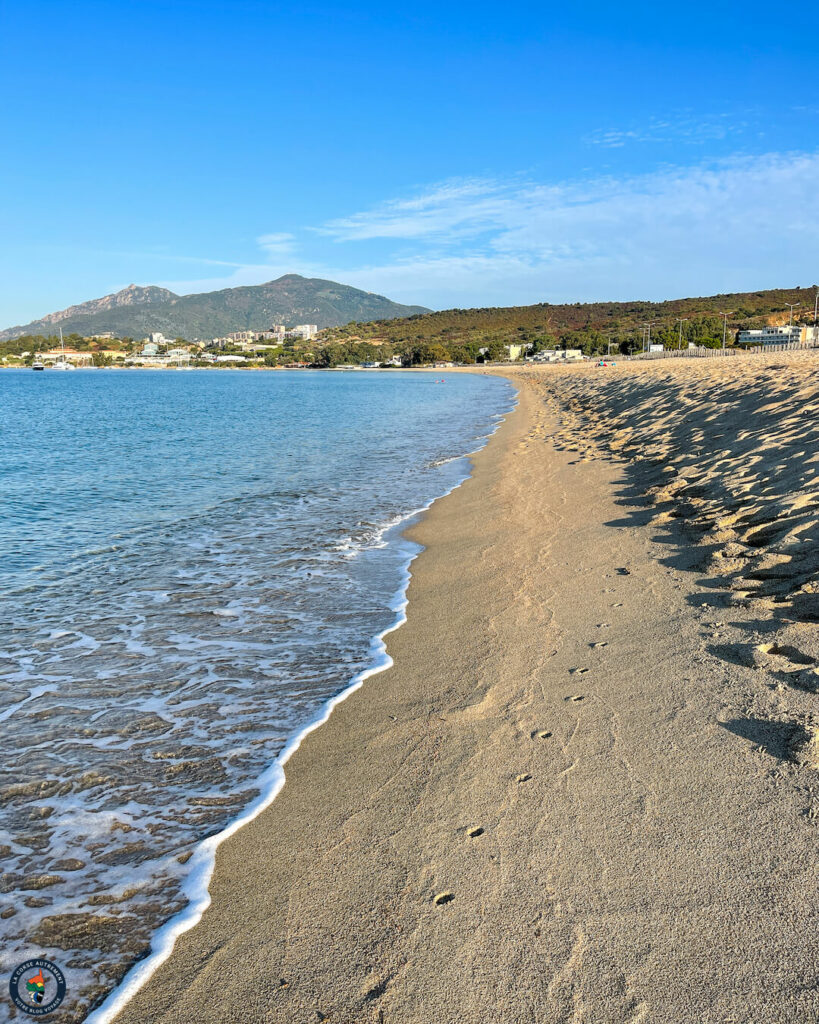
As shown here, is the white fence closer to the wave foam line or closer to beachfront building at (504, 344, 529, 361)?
beachfront building at (504, 344, 529, 361)

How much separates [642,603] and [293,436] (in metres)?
25.2

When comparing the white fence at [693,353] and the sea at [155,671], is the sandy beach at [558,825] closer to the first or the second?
the sea at [155,671]

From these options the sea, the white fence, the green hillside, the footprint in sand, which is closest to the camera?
the sea

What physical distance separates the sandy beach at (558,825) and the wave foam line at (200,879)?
0.06 metres

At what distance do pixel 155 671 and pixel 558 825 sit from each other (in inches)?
163

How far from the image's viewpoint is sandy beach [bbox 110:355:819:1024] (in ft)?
8.39

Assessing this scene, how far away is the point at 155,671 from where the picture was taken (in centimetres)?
622

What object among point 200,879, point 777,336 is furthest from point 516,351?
point 200,879

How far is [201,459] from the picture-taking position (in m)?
22.8

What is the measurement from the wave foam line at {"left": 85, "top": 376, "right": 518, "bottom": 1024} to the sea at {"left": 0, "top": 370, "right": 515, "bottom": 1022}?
0.04 feet

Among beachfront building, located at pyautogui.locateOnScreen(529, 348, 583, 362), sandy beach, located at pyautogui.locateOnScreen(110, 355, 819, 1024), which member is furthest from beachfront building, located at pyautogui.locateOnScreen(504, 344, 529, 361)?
sandy beach, located at pyautogui.locateOnScreen(110, 355, 819, 1024)

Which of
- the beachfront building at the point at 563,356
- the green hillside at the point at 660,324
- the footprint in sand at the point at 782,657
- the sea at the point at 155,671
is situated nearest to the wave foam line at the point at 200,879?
the sea at the point at 155,671

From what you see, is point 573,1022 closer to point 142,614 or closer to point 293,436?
point 142,614

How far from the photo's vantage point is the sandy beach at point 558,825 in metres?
2.56
